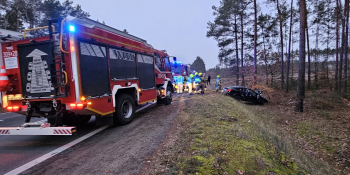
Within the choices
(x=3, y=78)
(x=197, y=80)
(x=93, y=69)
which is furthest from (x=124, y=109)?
(x=197, y=80)

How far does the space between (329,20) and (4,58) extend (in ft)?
80.8

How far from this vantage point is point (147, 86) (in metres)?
7.67

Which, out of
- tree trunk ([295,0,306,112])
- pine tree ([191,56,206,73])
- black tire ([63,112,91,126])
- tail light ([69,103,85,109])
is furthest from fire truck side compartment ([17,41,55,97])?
pine tree ([191,56,206,73])

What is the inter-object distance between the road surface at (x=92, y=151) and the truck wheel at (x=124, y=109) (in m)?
0.30

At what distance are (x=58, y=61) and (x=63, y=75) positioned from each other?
0.35 meters

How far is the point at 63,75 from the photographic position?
4371 millimetres

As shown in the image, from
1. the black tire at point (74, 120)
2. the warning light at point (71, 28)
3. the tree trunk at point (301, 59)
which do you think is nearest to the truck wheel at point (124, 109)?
the black tire at point (74, 120)

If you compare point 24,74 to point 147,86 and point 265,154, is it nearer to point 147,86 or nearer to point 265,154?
point 147,86

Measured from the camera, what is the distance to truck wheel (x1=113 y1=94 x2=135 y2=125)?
5.87 meters

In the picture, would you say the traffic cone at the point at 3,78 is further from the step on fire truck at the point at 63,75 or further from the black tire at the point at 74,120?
the black tire at the point at 74,120

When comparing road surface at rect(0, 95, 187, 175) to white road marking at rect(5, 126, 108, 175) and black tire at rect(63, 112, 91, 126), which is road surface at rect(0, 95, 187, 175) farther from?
black tire at rect(63, 112, 91, 126)

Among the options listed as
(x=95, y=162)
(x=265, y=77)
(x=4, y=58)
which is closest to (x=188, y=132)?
(x=95, y=162)

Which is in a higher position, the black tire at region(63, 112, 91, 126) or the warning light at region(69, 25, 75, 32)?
the warning light at region(69, 25, 75, 32)

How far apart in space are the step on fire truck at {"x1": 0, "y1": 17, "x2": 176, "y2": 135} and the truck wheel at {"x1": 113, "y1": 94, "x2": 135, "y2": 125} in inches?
1.3
